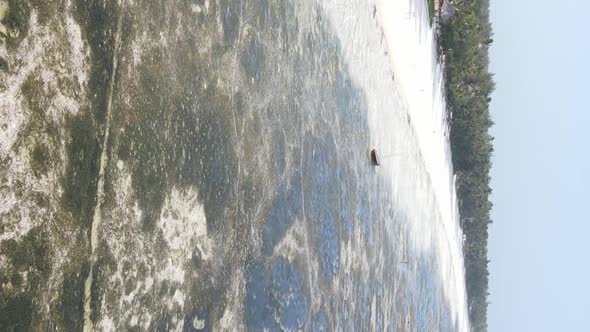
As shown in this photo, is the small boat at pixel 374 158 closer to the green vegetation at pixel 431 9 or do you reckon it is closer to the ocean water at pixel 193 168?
the ocean water at pixel 193 168

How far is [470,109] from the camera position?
85.0ft

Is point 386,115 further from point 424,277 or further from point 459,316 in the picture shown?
point 459,316

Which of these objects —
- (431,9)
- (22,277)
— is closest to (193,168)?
(22,277)

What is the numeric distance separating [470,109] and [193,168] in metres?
20.9

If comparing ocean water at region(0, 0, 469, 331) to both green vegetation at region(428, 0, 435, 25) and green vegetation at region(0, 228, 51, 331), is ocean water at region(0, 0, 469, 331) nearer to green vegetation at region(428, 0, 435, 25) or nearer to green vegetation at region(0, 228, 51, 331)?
green vegetation at region(0, 228, 51, 331)

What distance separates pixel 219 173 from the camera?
23.6 feet

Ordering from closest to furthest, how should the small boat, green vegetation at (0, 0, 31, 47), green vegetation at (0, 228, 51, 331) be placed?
green vegetation at (0, 228, 51, 331), green vegetation at (0, 0, 31, 47), the small boat

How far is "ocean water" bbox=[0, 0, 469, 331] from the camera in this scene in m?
4.57

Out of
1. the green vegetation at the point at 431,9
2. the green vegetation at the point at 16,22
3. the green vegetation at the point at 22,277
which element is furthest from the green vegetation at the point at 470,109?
the green vegetation at the point at 22,277

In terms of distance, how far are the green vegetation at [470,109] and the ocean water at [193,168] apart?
413 inches

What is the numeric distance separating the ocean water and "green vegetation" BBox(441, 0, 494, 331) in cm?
1048

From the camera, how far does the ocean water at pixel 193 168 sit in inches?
180

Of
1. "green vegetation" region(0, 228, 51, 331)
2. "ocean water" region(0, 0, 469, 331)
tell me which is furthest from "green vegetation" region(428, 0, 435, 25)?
"green vegetation" region(0, 228, 51, 331)

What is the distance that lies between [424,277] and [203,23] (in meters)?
14.1
